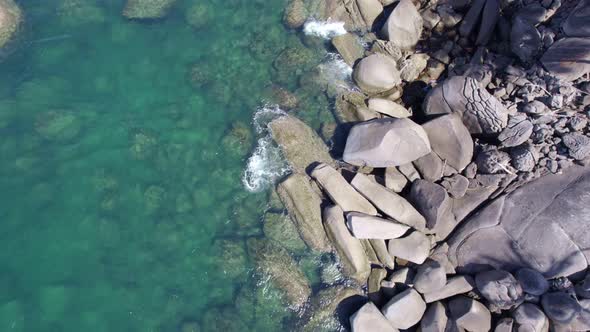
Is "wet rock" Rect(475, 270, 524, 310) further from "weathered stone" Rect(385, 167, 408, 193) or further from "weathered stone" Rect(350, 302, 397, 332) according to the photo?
"weathered stone" Rect(385, 167, 408, 193)

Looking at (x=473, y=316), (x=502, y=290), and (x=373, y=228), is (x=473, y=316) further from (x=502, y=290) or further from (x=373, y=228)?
(x=373, y=228)

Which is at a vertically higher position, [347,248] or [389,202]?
[389,202]

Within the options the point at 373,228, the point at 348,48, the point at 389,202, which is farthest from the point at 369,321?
the point at 348,48

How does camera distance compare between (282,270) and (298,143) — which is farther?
(298,143)

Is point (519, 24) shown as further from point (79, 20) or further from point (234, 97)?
point (79, 20)

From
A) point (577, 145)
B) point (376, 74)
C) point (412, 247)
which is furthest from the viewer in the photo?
point (376, 74)

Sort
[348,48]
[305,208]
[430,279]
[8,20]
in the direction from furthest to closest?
[8,20] < [348,48] < [305,208] < [430,279]

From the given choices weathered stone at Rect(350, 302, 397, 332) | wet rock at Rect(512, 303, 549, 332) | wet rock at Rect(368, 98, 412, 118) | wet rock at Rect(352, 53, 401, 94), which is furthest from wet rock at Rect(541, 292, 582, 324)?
wet rock at Rect(352, 53, 401, 94)
